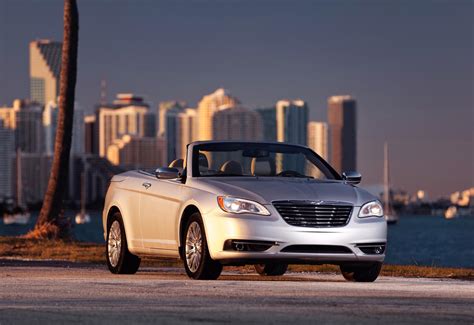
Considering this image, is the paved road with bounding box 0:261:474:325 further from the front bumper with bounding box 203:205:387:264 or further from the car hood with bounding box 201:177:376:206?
the car hood with bounding box 201:177:376:206

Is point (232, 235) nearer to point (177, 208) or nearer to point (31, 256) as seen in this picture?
point (177, 208)

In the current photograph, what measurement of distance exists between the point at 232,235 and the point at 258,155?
1758 mm

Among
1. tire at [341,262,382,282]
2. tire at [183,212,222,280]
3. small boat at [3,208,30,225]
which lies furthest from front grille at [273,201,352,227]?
small boat at [3,208,30,225]

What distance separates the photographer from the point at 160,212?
17.2m

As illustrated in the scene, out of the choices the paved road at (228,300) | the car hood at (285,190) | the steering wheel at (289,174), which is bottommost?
the paved road at (228,300)

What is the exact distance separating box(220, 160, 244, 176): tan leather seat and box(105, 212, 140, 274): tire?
6.61 ft

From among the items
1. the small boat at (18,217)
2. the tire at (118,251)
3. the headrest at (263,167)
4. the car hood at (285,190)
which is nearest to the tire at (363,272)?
the car hood at (285,190)

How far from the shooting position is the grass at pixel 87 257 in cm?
1956

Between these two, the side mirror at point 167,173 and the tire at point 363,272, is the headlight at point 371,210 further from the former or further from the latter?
the side mirror at point 167,173

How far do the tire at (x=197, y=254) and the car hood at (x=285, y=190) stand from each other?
0.48 meters

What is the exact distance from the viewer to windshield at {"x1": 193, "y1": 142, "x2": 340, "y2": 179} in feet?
55.4

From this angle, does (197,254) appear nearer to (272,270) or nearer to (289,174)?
(289,174)

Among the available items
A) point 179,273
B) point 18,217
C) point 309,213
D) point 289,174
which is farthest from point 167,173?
point 18,217

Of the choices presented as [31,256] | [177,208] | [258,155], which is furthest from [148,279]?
[31,256]
